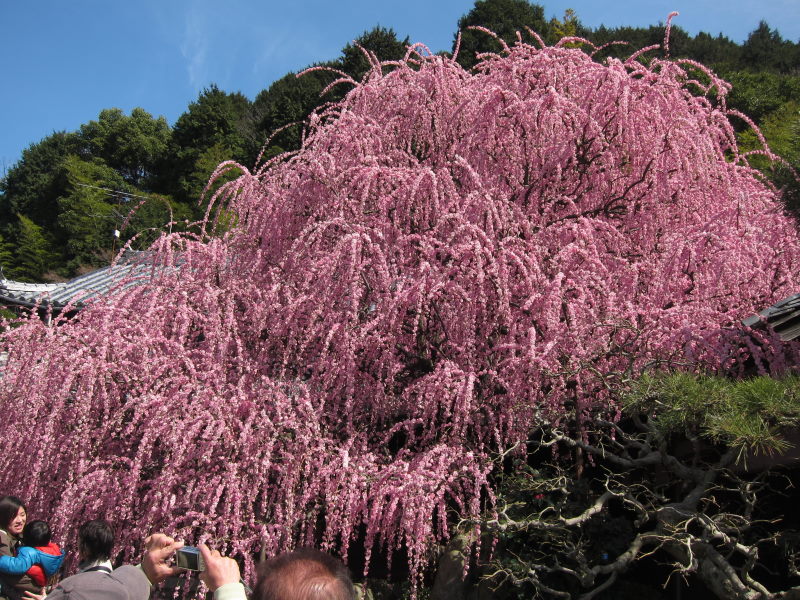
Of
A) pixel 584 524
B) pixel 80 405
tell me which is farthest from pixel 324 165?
pixel 584 524

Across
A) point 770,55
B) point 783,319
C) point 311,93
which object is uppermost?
point 770,55

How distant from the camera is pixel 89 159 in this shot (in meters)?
44.6

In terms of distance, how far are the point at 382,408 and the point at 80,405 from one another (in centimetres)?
196

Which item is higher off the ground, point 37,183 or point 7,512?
point 37,183

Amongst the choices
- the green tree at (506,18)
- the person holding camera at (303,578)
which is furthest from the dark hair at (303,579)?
the green tree at (506,18)

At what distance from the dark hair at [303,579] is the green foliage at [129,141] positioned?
40.9 meters

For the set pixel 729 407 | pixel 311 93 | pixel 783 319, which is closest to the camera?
pixel 729 407

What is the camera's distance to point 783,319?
3920 millimetres

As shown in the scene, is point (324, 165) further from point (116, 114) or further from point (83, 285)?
point (116, 114)

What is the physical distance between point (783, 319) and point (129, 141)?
43651mm

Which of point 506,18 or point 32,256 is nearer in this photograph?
point 506,18

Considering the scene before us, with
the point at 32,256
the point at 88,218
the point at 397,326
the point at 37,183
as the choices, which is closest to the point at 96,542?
the point at 397,326

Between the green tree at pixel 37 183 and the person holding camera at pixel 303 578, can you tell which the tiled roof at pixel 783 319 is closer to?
the person holding camera at pixel 303 578

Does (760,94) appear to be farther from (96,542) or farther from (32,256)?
(32,256)
